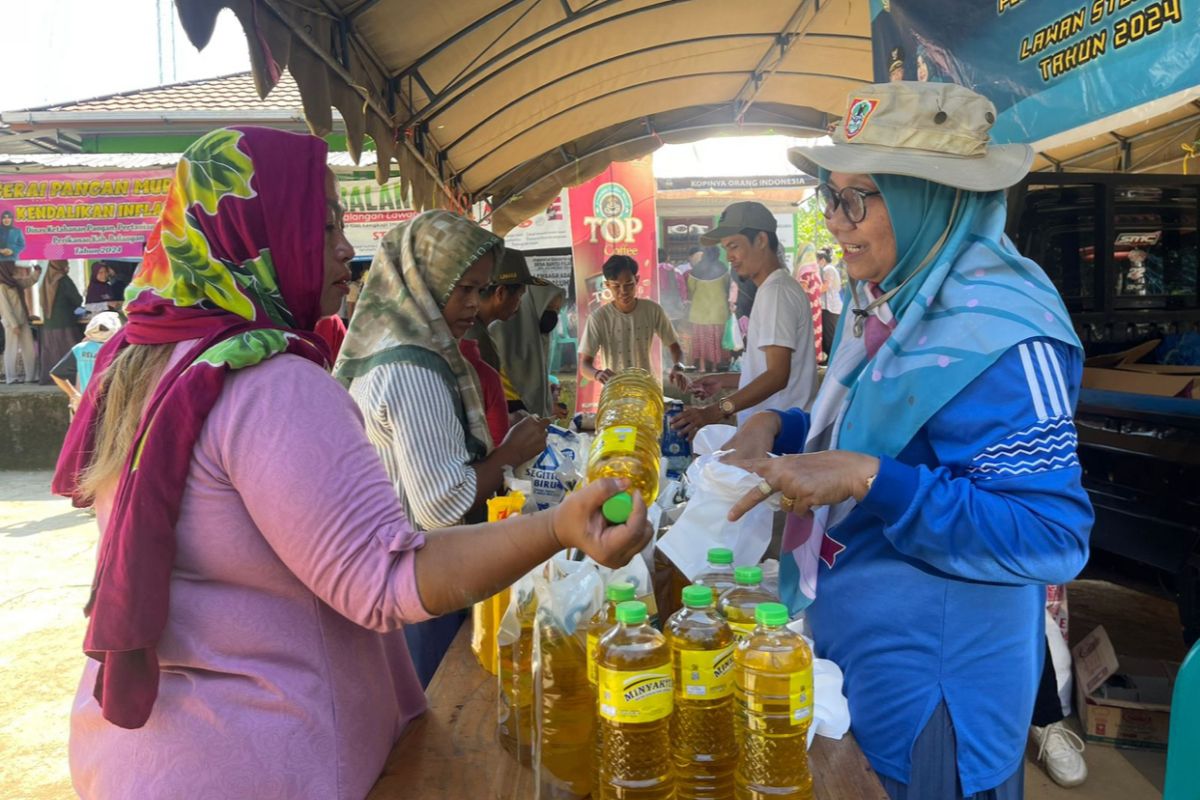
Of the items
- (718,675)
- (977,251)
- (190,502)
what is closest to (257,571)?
(190,502)

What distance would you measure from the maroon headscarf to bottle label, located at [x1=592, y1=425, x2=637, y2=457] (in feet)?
2.17

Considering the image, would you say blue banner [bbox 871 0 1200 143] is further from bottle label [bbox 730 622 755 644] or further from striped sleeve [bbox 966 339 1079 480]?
bottle label [bbox 730 622 755 644]

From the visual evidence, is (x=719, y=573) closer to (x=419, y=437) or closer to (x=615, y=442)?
(x=615, y=442)

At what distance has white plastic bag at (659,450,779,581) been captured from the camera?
5.57 ft

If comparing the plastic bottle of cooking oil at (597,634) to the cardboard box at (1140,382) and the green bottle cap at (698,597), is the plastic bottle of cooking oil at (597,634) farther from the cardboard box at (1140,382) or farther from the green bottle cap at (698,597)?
the cardboard box at (1140,382)

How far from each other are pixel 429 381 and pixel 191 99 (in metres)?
15.2

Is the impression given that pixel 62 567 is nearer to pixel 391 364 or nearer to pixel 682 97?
pixel 391 364

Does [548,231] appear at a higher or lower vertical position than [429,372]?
higher

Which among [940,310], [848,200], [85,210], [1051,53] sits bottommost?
[940,310]

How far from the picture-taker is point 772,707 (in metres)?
1.23

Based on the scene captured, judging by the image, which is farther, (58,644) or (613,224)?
(613,224)

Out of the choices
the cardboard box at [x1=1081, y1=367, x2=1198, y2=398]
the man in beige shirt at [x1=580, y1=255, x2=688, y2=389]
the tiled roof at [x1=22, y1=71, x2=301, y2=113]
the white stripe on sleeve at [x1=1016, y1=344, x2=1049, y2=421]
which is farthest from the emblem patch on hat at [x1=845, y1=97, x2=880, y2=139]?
the tiled roof at [x1=22, y1=71, x2=301, y2=113]

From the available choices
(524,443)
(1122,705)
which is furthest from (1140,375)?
(524,443)

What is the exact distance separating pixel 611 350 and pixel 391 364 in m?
4.94
